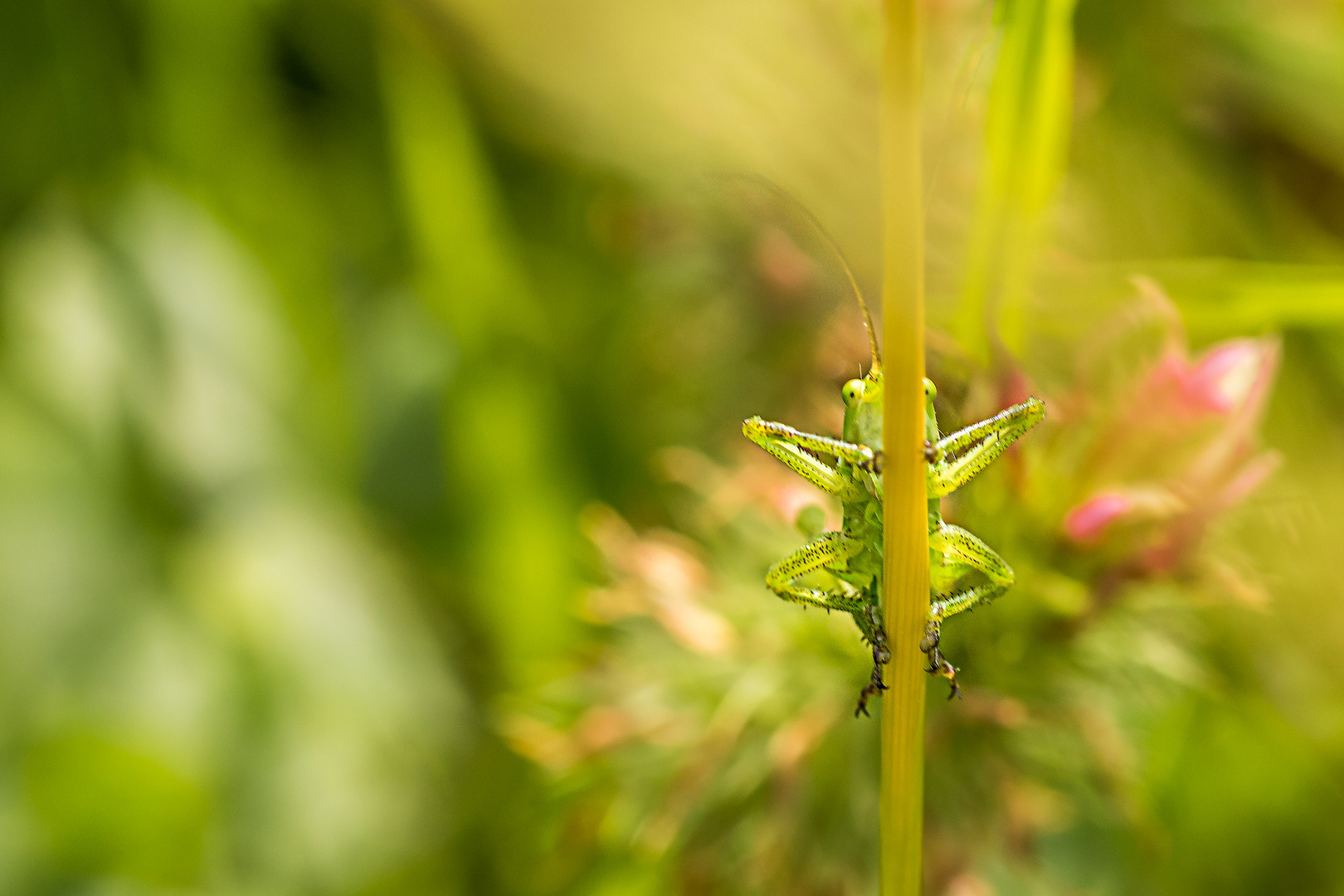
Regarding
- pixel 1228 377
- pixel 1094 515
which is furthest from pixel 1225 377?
pixel 1094 515

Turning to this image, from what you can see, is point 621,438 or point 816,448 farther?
point 621,438

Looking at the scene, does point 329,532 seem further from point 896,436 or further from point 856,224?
point 896,436

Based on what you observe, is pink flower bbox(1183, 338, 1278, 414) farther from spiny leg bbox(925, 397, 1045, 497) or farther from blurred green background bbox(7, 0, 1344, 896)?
spiny leg bbox(925, 397, 1045, 497)

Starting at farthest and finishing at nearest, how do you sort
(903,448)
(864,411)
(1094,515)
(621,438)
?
(621,438), (1094,515), (864,411), (903,448)

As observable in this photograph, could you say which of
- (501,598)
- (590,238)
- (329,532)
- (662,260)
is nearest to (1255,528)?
(662,260)

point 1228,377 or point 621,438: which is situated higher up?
point 621,438

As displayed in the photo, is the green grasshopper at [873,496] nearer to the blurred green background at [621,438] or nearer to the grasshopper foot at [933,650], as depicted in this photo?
the grasshopper foot at [933,650]

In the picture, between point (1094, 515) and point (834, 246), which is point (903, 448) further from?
point (1094, 515)
